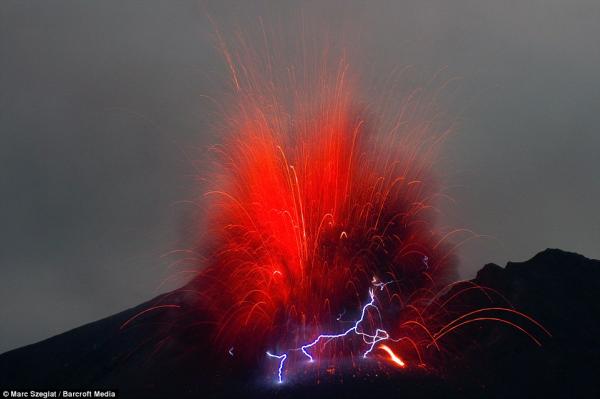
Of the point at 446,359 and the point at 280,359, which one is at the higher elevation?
the point at 280,359

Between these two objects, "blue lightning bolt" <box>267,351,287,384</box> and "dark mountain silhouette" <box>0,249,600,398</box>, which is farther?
"blue lightning bolt" <box>267,351,287,384</box>

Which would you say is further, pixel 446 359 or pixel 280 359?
pixel 280 359

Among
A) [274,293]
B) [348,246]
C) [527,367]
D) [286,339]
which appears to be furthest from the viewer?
[348,246]

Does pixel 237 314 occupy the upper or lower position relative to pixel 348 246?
lower

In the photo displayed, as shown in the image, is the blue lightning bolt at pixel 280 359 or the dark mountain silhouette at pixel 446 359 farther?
the blue lightning bolt at pixel 280 359

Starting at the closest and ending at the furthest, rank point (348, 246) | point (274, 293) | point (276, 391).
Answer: point (276, 391)
point (274, 293)
point (348, 246)

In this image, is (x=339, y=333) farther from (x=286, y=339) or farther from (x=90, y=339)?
(x=90, y=339)

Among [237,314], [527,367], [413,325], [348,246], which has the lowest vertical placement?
[527,367]

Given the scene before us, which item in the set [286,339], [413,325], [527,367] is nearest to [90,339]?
[286,339]
